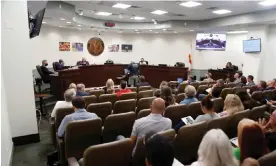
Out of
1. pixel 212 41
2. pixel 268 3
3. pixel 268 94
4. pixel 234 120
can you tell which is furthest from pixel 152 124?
pixel 212 41

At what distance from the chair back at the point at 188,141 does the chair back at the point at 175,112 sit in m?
0.85

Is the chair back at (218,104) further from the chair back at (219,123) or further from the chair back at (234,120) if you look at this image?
the chair back at (219,123)

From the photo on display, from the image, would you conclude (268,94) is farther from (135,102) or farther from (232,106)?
(135,102)

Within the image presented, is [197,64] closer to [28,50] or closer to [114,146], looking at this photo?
[28,50]

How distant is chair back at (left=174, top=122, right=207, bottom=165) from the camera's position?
2625 mm

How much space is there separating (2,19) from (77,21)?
22.8 ft

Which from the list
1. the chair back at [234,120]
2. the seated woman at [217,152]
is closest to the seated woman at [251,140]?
the seated woman at [217,152]

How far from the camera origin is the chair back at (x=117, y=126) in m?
3.04

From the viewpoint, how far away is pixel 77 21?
34.3 ft

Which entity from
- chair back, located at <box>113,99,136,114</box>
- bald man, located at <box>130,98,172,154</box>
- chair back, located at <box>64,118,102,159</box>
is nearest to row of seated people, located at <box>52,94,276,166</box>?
bald man, located at <box>130,98,172,154</box>

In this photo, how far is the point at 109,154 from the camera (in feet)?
6.66

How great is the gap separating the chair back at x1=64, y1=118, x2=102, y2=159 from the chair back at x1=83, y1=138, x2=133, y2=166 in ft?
2.71

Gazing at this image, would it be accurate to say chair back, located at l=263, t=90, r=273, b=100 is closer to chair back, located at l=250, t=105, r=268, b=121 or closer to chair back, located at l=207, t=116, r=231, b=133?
chair back, located at l=250, t=105, r=268, b=121

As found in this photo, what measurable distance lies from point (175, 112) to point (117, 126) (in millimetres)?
1116
